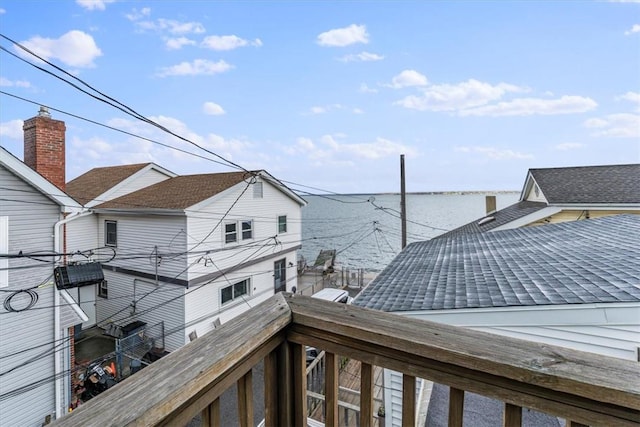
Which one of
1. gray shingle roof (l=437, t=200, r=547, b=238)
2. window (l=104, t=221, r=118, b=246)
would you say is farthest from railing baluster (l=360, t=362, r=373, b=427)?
window (l=104, t=221, r=118, b=246)

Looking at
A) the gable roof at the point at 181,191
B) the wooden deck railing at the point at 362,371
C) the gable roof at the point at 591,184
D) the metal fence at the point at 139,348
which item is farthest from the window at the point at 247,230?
the wooden deck railing at the point at 362,371

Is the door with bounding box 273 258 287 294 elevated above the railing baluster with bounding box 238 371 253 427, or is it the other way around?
the railing baluster with bounding box 238 371 253 427

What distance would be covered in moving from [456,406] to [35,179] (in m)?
7.79

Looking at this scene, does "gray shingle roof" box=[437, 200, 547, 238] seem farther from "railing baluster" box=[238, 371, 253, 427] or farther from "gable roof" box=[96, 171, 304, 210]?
"railing baluster" box=[238, 371, 253, 427]

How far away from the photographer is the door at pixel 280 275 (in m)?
13.5

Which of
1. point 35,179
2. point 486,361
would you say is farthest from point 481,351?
point 35,179

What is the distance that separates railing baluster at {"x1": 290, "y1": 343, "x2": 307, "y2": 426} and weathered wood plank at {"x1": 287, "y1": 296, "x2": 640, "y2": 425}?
0.18 feet

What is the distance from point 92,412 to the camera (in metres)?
0.59

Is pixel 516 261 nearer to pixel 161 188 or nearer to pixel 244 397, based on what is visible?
pixel 244 397

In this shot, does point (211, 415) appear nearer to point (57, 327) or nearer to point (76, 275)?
point (76, 275)

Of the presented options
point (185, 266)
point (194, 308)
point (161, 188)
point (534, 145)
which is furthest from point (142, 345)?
point (534, 145)

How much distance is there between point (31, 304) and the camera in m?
5.81

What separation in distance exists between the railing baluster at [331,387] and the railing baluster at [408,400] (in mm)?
220

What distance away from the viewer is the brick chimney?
23.4 ft
